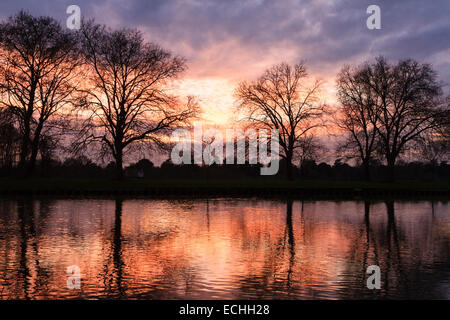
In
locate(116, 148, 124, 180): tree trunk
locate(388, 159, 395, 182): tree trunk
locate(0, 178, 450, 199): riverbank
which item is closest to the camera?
locate(0, 178, 450, 199): riverbank

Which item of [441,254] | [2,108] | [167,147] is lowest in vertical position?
[441,254]

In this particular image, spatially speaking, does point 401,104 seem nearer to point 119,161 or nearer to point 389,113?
point 389,113

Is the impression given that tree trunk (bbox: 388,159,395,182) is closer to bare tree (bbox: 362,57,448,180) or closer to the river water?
bare tree (bbox: 362,57,448,180)

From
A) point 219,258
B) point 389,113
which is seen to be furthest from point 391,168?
point 219,258

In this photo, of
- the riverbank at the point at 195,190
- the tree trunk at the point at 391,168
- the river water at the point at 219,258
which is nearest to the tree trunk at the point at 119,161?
the riverbank at the point at 195,190

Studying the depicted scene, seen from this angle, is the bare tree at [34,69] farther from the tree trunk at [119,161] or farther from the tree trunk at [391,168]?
the tree trunk at [391,168]

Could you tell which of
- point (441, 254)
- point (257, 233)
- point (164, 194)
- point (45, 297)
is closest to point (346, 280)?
point (441, 254)

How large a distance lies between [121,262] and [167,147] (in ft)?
118

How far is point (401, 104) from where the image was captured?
56.6m

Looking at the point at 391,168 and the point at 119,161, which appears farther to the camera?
the point at 391,168

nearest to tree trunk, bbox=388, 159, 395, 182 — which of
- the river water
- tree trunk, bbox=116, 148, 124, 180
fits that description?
tree trunk, bbox=116, 148, 124, 180

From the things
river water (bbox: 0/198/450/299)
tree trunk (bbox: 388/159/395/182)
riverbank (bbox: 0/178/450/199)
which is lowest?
river water (bbox: 0/198/450/299)

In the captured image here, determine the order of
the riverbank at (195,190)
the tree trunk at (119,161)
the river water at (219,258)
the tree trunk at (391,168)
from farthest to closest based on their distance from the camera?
the tree trunk at (391,168) → the tree trunk at (119,161) → the riverbank at (195,190) → the river water at (219,258)
